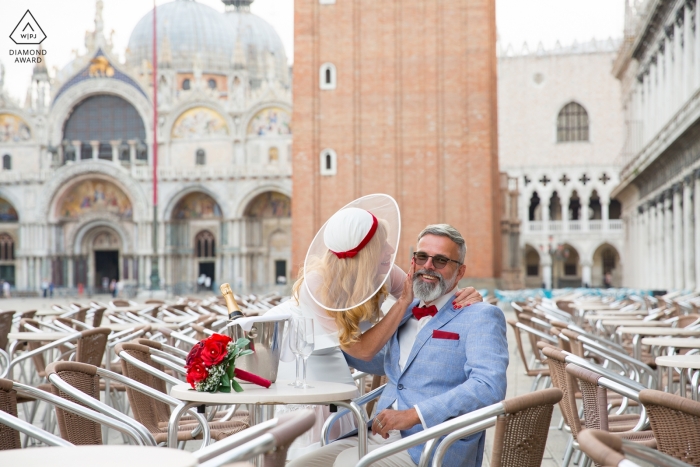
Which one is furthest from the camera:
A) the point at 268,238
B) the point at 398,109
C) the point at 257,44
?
the point at 257,44

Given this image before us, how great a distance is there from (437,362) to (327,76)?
2667cm

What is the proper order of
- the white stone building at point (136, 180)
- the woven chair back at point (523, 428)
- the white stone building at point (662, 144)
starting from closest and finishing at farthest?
the woven chair back at point (523, 428) → the white stone building at point (662, 144) → the white stone building at point (136, 180)

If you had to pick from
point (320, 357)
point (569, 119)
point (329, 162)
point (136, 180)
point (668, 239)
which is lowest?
point (320, 357)

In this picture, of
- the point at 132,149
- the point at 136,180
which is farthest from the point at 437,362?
the point at 132,149

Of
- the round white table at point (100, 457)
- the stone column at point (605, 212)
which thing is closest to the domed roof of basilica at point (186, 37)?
Result: the stone column at point (605, 212)

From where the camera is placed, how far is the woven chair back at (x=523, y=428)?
266cm

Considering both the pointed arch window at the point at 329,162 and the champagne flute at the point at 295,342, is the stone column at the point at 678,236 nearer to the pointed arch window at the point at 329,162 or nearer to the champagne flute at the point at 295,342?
the pointed arch window at the point at 329,162

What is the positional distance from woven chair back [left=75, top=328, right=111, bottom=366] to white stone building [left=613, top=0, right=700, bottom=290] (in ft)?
53.5

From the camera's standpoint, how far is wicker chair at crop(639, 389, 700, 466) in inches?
96.2

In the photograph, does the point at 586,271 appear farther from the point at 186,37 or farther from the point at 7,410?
the point at 7,410

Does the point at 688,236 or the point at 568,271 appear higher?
the point at 688,236

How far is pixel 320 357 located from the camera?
3656 millimetres

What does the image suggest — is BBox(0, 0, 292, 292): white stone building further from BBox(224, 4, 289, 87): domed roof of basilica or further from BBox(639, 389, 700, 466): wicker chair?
BBox(639, 389, 700, 466): wicker chair

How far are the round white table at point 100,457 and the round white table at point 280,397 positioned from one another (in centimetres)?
76
